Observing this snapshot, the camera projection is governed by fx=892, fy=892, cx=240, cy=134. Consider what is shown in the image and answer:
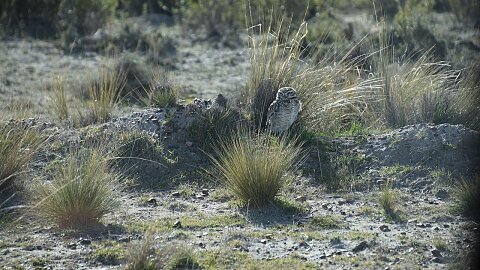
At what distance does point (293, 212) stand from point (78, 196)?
6.31 ft

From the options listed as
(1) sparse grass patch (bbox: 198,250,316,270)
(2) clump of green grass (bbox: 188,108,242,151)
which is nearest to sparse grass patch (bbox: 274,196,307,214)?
(1) sparse grass patch (bbox: 198,250,316,270)

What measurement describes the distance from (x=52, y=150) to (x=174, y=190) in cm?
144

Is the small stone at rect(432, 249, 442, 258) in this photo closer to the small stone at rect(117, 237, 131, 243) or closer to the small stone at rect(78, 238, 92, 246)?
the small stone at rect(117, 237, 131, 243)

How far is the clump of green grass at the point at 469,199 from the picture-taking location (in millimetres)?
7680

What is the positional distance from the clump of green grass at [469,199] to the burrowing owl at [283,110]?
2098 mm

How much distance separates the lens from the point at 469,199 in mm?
7742

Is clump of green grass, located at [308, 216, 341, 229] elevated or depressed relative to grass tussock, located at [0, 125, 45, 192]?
depressed

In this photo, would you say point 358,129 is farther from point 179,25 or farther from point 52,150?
point 179,25

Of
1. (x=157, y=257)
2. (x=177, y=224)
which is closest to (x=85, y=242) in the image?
(x=177, y=224)

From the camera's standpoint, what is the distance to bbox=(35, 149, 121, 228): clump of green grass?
296 inches

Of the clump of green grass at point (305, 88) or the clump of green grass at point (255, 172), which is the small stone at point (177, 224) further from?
the clump of green grass at point (305, 88)

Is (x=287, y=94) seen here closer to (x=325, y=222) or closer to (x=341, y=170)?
(x=341, y=170)

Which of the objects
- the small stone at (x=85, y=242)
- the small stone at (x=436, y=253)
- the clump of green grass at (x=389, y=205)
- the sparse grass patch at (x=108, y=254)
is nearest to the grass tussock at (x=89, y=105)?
the small stone at (x=85, y=242)

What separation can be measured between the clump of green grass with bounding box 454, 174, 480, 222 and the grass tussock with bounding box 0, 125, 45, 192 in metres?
3.94
